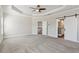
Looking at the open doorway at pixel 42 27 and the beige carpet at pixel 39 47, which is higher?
the open doorway at pixel 42 27

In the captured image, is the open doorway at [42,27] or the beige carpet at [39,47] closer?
the beige carpet at [39,47]

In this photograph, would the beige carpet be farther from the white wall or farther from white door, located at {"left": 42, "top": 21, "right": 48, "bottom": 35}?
white door, located at {"left": 42, "top": 21, "right": 48, "bottom": 35}

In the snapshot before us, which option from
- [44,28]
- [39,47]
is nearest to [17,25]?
[44,28]

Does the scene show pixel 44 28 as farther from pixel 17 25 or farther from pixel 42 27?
pixel 17 25

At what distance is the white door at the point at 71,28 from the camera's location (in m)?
7.46

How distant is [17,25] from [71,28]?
20.1 feet

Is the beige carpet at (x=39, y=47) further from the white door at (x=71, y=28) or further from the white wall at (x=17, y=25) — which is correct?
the white wall at (x=17, y=25)

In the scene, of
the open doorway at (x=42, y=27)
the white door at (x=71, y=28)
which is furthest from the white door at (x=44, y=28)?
the white door at (x=71, y=28)

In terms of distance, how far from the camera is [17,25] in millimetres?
11398

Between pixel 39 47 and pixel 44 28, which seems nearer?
pixel 39 47

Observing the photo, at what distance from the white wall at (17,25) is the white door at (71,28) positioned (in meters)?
5.61

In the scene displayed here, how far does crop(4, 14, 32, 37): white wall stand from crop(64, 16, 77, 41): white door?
561cm

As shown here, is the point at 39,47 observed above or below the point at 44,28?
below

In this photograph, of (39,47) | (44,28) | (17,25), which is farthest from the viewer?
(44,28)
